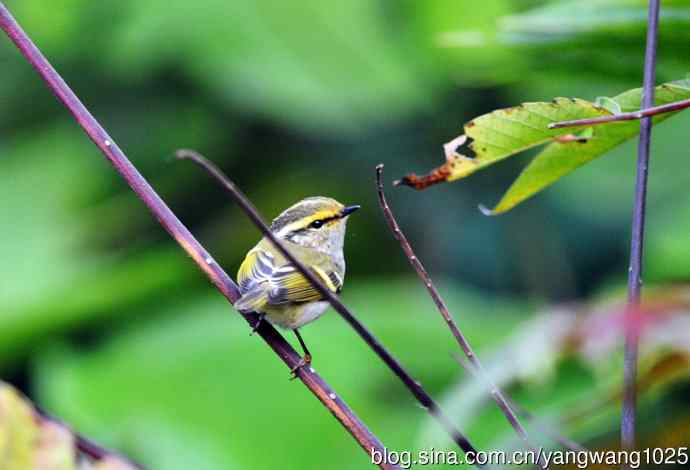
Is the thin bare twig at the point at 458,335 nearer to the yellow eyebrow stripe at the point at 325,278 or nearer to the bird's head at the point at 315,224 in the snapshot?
the yellow eyebrow stripe at the point at 325,278

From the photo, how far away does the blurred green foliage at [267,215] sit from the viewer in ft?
7.94

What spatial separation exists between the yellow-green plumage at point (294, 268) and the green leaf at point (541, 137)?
39cm

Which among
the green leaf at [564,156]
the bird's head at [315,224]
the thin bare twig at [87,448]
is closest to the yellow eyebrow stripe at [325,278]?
the bird's head at [315,224]

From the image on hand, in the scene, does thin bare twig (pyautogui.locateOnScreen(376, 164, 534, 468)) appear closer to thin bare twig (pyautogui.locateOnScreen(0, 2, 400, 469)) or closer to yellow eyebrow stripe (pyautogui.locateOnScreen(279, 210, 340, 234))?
thin bare twig (pyautogui.locateOnScreen(0, 2, 400, 469))

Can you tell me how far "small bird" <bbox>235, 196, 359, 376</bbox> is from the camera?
140 cm

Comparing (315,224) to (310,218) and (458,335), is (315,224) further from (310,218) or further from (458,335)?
(458,335)

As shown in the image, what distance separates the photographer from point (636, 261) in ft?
2.50

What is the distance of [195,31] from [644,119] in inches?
103

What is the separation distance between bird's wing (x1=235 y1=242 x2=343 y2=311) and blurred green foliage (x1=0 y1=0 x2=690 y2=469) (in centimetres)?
73

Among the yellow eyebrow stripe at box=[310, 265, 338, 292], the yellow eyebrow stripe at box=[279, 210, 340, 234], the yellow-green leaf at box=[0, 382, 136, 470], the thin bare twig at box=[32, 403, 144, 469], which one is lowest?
the yellow eyebrow stripe at box=[310, 265, 338, 292]

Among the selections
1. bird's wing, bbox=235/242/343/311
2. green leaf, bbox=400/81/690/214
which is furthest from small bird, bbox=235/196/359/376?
green leaf, bbox=400/81/690/214

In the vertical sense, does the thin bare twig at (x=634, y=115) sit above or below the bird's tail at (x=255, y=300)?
above

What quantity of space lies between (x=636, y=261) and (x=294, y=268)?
59 cm

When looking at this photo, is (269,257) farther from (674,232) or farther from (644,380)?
(674,232)
